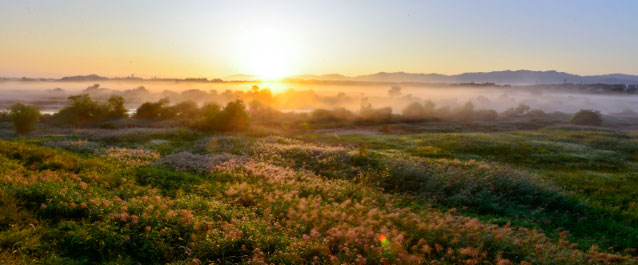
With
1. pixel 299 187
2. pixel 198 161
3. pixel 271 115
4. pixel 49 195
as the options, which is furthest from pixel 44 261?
pixel 271 115

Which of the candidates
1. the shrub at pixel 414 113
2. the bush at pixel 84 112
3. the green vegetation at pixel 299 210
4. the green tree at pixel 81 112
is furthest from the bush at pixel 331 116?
the green vegetation at pixel 299 210

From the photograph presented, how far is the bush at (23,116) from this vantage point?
126ft

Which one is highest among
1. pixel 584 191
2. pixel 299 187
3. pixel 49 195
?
pixel 49 195

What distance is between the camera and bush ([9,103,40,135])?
3844 centimetres

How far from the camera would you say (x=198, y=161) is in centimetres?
1778

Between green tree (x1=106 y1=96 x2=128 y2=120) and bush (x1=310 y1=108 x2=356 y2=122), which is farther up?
green tree (x1=106 y1=96 x2=128 y2=120)

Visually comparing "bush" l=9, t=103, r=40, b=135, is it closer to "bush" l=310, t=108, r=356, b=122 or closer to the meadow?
the meadow

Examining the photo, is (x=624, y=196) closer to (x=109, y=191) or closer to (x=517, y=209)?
(x=517, y=209)

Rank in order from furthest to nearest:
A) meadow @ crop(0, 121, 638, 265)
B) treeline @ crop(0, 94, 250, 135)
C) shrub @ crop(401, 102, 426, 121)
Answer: shrub @ crop(401, 102, 426, 121) < treeline @ crop(0, 94, 250, 135) < meadow @ crop(0, 121, 638, 265)

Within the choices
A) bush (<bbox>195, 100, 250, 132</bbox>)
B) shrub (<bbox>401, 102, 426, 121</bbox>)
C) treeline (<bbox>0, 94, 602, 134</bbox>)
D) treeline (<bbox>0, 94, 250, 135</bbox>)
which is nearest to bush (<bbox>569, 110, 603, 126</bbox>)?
treeline (<bbox>0, 94, 602, 134</bbox>)

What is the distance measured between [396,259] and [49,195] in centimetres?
897

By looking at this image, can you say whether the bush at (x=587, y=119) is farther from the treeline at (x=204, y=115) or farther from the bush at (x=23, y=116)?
the bush at (x=23, y=116)

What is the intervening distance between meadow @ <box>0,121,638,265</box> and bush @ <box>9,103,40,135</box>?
2661 centimetres

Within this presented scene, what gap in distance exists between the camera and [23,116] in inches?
1522
